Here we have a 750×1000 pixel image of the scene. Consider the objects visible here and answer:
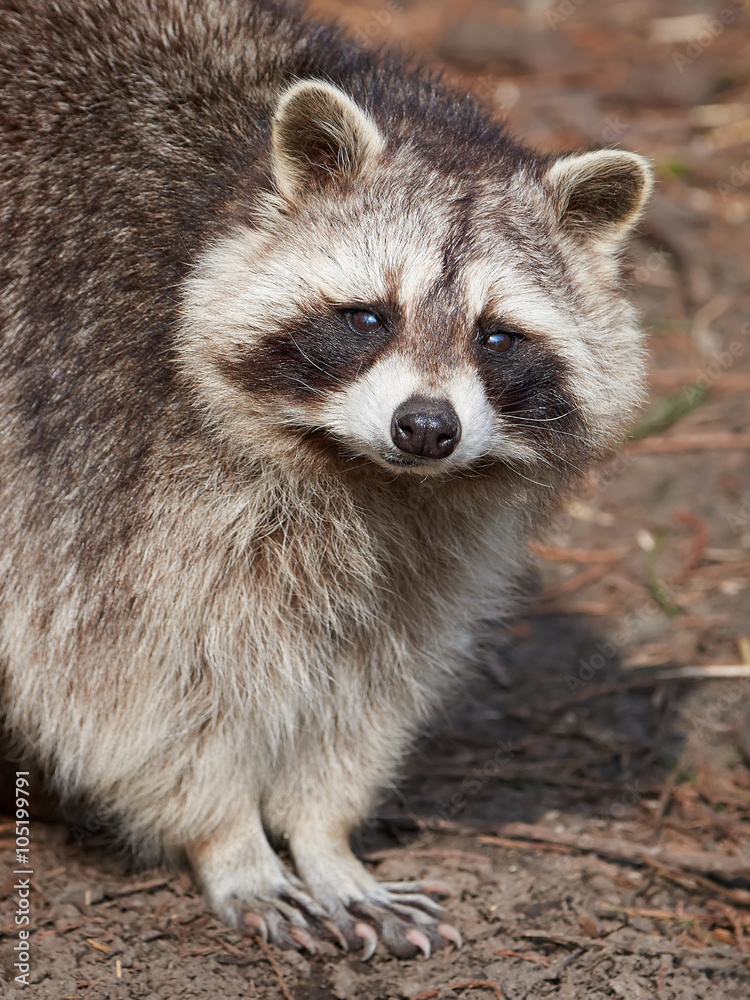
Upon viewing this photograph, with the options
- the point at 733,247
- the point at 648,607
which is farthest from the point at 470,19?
the point at 648,607

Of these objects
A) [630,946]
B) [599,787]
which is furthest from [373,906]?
[599,787]

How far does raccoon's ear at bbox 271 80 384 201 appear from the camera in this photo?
10.2 ft

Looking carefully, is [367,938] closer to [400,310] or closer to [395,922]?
[395,922]

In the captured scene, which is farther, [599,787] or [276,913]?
[599,787]

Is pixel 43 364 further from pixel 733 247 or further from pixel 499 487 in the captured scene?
pixel 733 247

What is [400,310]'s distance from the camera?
9.91ft

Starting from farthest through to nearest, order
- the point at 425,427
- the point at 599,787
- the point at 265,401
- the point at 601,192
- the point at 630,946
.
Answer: the point at 599,787, the point at 630,946, the point at 601,192, the point at 265,401, the point at 425,427

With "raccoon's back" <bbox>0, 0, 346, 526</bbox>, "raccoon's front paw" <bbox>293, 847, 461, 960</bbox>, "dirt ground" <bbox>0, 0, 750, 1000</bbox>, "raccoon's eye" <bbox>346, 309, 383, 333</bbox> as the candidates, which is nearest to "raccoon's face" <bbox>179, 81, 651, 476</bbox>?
"raccoon's eye" <bbox>346, 309, 383, 333</bbox>

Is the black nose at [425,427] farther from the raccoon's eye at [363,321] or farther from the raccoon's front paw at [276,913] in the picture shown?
the raccoon's front paw at [276,913]

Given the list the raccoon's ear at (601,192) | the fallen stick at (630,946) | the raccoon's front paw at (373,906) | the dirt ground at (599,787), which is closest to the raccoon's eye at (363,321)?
the raccoon's ear at (601,192)

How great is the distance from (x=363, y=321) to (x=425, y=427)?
0.40 meters

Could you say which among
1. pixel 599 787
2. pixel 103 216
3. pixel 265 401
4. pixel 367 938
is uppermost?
pixel 103 216

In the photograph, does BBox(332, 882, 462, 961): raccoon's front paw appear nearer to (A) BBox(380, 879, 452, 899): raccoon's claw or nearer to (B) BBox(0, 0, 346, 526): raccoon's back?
(A) BBox(380, 879, 452, 899): raccoon's claw

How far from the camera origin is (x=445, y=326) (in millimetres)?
3021
